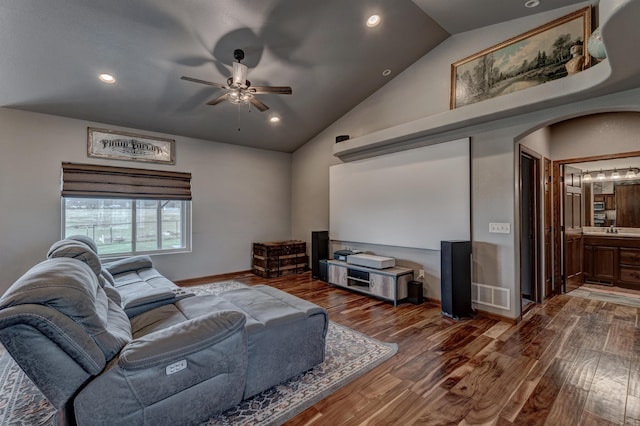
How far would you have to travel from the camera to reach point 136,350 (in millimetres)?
1503

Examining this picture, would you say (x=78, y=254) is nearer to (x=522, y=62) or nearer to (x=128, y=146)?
(x=128, y=146)

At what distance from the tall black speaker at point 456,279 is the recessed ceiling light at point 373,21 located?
9.44ft

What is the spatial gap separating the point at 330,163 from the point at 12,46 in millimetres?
Answer: 4586

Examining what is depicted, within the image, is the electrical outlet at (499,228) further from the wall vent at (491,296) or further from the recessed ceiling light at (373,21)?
the recessed ceiling light at (373,21)

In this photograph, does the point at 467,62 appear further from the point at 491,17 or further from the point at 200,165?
the point at 200,165

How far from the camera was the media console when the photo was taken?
405cm

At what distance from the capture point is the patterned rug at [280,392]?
1840 mm

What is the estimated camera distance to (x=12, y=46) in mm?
2975

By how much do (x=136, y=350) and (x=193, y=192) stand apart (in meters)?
→ 4.40

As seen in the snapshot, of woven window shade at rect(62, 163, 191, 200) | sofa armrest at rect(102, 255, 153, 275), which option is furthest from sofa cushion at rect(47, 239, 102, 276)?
woven window shade at rect(62, 163, 191, 200)

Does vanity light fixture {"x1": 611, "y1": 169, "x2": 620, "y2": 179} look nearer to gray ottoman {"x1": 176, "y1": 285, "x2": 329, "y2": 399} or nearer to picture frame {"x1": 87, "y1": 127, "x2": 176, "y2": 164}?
gray ottoman {"x1": 176, "y1": 285, "x2": 329, "y2": 399}

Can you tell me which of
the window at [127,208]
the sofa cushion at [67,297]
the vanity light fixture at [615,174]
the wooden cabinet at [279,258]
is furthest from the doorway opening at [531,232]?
the window at [127,208]

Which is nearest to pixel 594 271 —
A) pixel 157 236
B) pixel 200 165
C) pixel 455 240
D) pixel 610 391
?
pixel 455 240

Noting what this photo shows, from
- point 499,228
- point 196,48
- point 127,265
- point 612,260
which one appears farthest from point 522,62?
point 127,265
